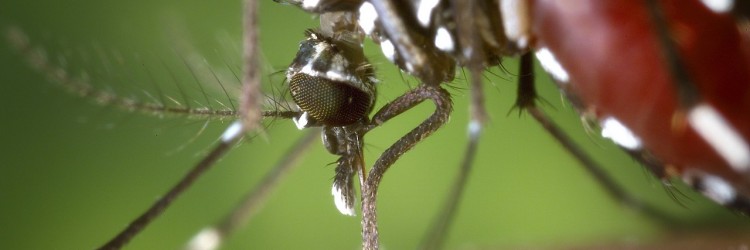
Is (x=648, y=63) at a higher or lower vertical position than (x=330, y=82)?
higher

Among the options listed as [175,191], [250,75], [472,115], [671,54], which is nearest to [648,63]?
[671,54]

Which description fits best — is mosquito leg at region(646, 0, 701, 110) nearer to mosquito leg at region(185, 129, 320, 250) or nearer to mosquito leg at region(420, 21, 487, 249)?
mosquito leg at region(420, 21, 487, 249)

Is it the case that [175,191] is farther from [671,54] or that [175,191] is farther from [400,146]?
[671,54]

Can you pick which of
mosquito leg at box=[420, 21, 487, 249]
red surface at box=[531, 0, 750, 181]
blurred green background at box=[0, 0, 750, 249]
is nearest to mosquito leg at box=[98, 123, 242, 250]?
mosquito leg at box=[420, 21, 487, 249]

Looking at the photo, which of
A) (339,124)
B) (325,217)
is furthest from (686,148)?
(325,217)

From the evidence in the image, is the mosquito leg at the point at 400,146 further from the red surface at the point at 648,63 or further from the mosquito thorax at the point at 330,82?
the red surface at the point at 648,63

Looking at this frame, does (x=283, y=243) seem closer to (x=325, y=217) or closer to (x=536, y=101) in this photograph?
(x=325, y=217)
